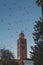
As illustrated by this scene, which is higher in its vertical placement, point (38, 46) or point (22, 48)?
point (22, 48)

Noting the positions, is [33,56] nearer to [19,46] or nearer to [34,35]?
[34,35]

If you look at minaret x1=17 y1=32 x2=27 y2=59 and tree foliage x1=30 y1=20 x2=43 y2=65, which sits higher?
minaret x1=17 y1=32 x2=27 y2=59

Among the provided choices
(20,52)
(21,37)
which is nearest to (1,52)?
(21,37)

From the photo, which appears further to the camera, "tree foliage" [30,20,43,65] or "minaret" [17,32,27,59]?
"minaret" [17,32,27,59]

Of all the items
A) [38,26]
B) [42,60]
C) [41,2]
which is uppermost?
[41,2]

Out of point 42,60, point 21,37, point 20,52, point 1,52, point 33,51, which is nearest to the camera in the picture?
point 42,60

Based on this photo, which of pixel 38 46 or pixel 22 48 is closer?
pixel 38 46

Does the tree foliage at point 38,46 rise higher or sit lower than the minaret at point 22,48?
lower

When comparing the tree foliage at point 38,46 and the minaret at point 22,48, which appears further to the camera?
the minaret at point 22,48

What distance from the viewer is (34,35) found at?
2844 cm

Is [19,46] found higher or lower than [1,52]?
higher

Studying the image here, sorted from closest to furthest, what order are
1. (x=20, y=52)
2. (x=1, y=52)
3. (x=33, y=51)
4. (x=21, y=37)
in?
(x=33, y=51), (x=1, y=52), (x=21, y=37), (x=20, y=52)

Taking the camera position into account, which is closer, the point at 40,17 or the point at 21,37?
the point at 40,17

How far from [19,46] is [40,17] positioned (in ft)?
214
